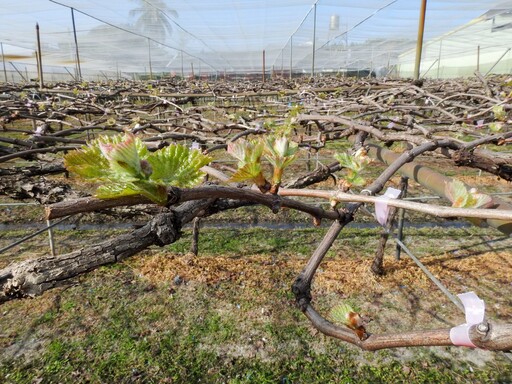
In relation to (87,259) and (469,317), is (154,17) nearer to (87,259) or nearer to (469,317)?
(87,259)

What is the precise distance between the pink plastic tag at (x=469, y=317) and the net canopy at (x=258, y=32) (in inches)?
261

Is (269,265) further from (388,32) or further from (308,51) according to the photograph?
(308,51)

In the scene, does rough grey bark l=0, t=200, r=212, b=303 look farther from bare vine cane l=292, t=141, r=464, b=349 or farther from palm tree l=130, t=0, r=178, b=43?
palm tree l=130, t=0, r=178, b=43

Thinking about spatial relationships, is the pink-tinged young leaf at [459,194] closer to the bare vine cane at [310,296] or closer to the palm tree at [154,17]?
the bare vine cane at [310,296]

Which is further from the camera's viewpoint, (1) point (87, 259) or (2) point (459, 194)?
(1) point (87, 259)

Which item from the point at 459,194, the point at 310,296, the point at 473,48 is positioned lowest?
the point at 310,296

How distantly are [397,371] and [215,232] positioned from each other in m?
2.09

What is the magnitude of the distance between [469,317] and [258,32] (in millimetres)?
14426

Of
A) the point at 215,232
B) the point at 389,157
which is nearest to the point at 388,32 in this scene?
the point at 215,232

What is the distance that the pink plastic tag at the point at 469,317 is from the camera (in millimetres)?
343

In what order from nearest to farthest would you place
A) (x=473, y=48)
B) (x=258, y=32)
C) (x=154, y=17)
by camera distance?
(x=154, y=17)
(x=258, y=32)
(x=473, y=48)

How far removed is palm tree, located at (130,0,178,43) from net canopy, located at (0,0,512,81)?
31 mm

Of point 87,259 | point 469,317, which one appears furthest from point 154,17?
point 469,317

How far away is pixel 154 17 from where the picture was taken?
10859mm
